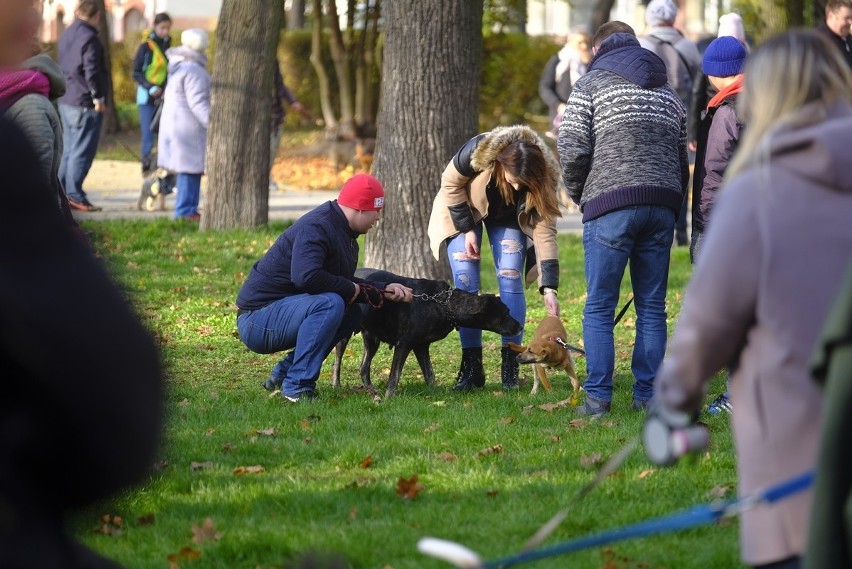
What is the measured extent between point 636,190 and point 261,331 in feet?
8.00

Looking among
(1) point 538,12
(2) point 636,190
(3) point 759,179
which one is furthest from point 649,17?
(1) point 538,12

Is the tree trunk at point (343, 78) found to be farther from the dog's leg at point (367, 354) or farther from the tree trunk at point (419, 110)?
the dog's leg at point (367, 354)

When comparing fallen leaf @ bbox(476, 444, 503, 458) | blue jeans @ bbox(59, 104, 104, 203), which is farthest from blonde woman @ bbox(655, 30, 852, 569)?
blue jeans @ bbox(59, 104, 104, 203)

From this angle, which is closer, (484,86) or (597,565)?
(597,565)

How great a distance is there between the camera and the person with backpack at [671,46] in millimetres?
12188

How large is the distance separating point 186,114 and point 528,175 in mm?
8276

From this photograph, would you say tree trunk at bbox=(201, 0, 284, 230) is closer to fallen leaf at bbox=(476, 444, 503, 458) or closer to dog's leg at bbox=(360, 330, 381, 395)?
dog's leg at bbox=(360, 330, 381, 395)

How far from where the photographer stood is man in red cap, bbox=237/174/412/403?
7492 millimetres

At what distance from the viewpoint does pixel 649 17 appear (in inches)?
488

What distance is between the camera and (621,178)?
6.83m

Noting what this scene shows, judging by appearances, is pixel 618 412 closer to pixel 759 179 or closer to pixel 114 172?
pixel 759 179

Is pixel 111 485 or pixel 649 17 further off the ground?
pixel 649 17

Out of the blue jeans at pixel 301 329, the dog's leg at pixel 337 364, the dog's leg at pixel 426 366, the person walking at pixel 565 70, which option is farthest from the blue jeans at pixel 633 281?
the person walking at pixel 565 70

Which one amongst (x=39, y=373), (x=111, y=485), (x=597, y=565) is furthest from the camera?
(x=597, y=565)
